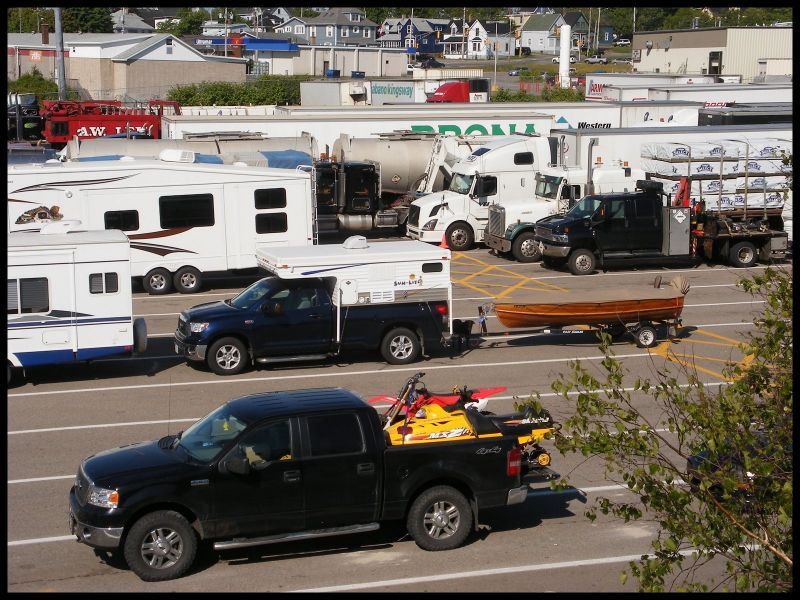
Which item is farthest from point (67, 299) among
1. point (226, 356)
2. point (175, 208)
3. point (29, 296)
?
point (175, 208)

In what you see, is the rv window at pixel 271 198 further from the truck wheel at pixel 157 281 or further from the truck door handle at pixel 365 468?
the truck door handle at pixel 365 468

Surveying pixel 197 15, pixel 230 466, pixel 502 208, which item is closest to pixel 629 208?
pixel 502 208

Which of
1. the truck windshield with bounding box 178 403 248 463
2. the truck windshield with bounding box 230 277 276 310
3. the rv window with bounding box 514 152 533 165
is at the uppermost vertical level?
the rv window with bounding box 514 152 533 165

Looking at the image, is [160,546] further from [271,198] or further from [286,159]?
[286,159]

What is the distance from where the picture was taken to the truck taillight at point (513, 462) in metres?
10.4

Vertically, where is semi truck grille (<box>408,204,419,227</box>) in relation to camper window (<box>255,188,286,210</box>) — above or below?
below

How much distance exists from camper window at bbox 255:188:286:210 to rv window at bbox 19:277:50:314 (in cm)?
772

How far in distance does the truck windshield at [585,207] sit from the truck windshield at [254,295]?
10575mm

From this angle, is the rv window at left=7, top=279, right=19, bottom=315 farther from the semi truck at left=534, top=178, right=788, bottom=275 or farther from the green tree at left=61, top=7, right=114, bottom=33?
the green tree at left=61, top=7, right=114, bottom=33

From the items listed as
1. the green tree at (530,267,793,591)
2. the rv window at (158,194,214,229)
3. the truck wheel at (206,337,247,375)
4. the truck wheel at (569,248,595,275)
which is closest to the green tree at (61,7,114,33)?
the rv window at (158,194,214,229)

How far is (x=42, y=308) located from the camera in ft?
53.8

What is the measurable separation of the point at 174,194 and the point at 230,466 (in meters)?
14.3

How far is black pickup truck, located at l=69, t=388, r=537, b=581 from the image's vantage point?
31.2ft

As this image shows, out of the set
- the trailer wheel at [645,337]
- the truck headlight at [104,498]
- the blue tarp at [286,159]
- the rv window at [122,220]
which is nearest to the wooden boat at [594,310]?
the trailer wheel at [645,337]
